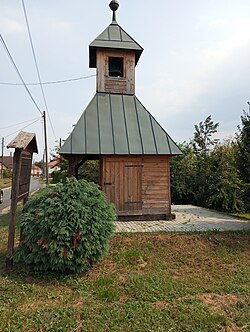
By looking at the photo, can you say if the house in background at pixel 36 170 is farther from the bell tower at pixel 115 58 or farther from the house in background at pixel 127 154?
the house in background at pixel 127 154

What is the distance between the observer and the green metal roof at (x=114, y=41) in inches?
348

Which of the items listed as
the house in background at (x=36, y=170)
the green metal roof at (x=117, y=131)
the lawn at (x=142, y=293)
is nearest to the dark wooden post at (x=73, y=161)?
the green metal roof at (x=117, y=131)

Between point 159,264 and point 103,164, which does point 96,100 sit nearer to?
point 103,164

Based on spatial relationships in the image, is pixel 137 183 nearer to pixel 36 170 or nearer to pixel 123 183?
pixel 123 183

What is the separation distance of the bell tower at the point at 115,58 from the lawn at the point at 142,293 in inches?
216

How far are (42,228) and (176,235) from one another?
3.09 m

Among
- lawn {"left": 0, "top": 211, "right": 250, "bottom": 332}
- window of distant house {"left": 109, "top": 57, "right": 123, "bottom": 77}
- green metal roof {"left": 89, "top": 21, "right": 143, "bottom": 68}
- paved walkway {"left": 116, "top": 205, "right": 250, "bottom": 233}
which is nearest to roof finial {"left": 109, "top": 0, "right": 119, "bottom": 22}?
green metal roof {"left": 89, "top": 21, "right": 143, "bottom": 68}

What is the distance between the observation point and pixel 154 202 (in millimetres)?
7887

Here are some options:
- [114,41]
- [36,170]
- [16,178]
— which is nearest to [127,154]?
[16,178]

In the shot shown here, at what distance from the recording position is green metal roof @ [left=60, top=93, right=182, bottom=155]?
24.7 ft

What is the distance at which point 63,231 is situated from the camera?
13.0 feet

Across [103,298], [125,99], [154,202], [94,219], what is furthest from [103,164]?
[103,298]

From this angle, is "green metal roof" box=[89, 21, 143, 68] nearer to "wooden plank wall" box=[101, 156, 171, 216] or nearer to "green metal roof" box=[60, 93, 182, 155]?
"green metal roof" box=[60, 93, 182, 155]

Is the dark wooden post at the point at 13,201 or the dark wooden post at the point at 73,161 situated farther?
the dark wooden post at the point at 73,161
